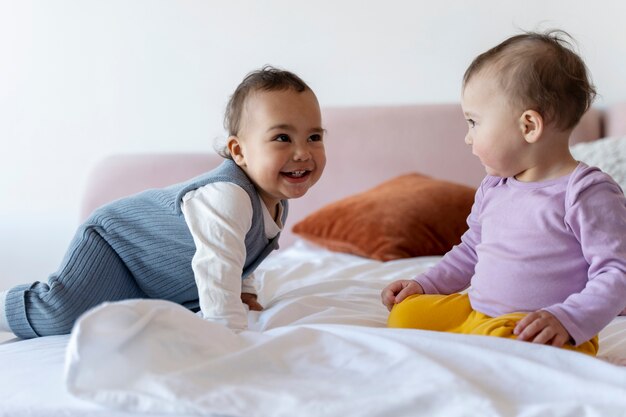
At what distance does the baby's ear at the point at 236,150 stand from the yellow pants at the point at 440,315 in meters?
0.43

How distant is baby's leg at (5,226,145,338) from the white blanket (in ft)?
1.60

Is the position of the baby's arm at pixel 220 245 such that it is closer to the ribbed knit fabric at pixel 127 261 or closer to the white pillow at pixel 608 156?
the ribbed knit fabric at pixel 127 261

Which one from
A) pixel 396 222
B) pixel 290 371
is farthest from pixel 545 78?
pixel 396 222

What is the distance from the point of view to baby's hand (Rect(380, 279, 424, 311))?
1.52m

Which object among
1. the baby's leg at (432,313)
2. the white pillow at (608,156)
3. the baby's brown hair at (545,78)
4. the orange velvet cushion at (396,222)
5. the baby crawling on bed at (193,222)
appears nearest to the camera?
the baby's brown hair at (545,78)

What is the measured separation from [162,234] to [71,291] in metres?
0.20

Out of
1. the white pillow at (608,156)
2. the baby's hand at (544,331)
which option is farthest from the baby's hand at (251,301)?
the white pillow at (608,156)

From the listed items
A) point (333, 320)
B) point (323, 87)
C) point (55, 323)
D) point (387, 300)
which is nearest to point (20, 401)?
point (55, 323)

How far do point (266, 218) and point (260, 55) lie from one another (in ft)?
4.89

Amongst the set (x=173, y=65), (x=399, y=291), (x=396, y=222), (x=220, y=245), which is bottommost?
(x=396, y=222)

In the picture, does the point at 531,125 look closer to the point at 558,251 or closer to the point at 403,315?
the point at 558,251

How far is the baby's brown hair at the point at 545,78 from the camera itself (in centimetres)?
128

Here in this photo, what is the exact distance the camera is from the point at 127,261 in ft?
5.32

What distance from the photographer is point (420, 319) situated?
1398mm
